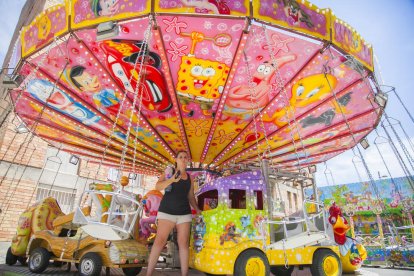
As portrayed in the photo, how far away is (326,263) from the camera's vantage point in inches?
165

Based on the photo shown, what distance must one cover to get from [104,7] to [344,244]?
6.02 meters

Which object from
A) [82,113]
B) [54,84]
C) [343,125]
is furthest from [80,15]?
[343,125]

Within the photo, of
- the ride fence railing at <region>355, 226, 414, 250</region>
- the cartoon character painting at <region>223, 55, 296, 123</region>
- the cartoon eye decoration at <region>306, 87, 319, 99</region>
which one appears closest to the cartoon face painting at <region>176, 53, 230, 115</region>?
the cartoon character painting at <region>223, 55, 296, 123</region>

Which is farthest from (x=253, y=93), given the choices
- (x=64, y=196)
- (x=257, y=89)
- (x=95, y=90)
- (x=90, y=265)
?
(x=64, y=196)

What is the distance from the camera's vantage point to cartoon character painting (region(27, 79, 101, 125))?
593 cm

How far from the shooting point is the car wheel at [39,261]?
4266 millimetres

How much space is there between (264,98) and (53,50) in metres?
4.25

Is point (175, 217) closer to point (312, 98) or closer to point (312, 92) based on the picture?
point (312, 92)

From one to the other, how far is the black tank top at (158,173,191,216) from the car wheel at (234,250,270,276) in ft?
3.28

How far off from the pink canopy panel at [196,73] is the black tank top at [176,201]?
84 cm

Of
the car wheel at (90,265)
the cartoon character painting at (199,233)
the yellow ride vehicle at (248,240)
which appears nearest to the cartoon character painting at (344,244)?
the yellow ride vehicle at (248,240)

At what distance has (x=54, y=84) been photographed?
19.1 ft

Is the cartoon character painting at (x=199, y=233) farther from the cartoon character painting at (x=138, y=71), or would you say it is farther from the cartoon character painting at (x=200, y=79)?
the cartoon character painting at (x=200, y=79)

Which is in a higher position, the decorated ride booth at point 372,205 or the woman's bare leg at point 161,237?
the decorated ride booth at point 372,205
